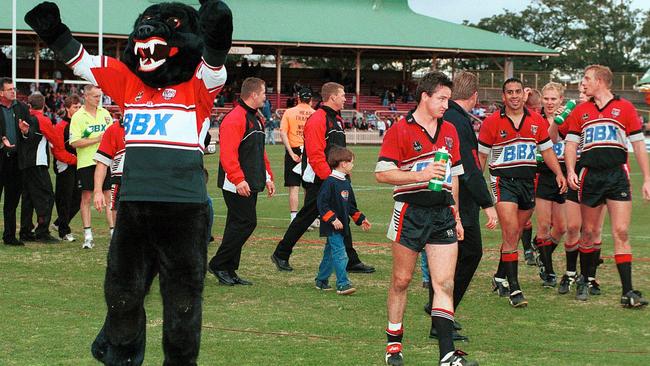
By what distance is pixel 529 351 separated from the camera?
855cm

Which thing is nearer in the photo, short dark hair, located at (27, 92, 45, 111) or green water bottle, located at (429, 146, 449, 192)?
green water bottle, located at (429, 146, 449, 192)

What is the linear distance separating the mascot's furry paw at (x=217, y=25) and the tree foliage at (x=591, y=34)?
3570 inches

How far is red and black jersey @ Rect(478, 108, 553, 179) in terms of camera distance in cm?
1098

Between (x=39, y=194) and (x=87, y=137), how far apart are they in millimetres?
1441

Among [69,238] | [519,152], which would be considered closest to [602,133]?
[519,152]

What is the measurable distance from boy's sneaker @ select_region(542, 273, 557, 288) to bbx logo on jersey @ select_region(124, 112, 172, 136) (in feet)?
20.6

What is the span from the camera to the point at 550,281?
11992 millimetres

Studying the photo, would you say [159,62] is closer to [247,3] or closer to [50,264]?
[50,264]

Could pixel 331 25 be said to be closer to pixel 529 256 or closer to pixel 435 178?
pixel 529 256

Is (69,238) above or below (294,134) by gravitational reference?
below

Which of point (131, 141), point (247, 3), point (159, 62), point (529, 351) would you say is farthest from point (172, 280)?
point (247, 3)

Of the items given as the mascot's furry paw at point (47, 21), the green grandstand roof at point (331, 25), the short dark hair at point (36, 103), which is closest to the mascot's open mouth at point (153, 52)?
the mascot's furry paw at point (47, 21)

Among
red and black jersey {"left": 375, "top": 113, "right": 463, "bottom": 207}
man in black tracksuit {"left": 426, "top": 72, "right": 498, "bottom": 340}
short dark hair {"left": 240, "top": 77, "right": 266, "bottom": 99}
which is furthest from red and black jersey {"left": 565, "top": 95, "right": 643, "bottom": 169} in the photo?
short dark hair {"left": 240, "top": 77, "right": 266, "bottom": 99}

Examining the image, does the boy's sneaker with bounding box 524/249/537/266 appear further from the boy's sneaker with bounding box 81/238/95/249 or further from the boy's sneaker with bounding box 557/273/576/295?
the boy's sneaker with bounding box 81/238/95/249
